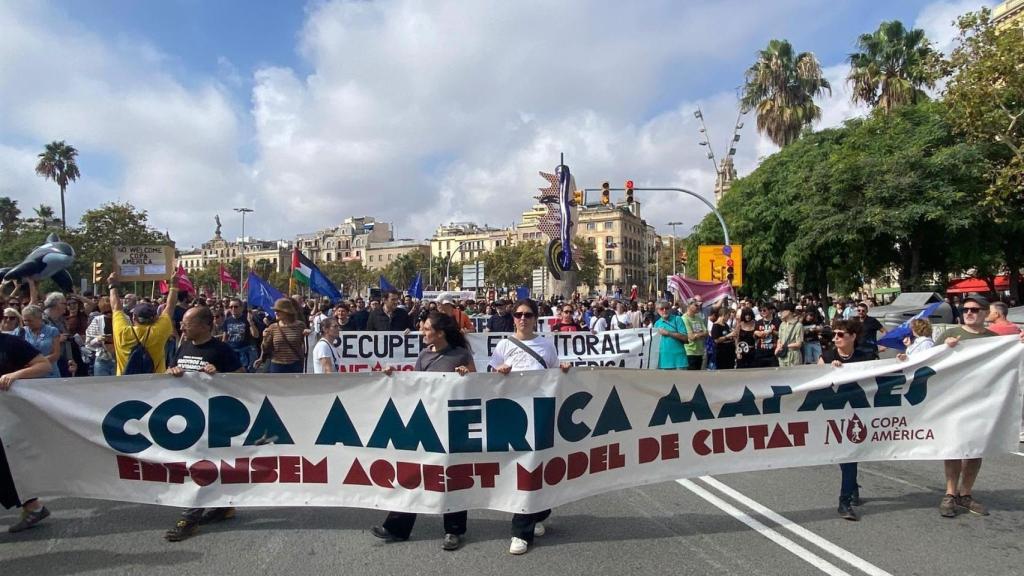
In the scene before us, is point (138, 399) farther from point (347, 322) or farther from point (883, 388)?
point (347, 322)

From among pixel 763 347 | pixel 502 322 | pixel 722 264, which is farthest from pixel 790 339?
pixel 722 264

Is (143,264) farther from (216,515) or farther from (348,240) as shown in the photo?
(348,240)

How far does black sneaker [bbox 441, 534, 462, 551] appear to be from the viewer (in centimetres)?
451

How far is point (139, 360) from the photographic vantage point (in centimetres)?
619

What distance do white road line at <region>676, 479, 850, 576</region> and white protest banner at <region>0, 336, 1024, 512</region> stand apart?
0.44m

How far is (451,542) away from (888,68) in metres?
34.3

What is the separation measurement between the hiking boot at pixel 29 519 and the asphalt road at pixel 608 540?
0.26ft

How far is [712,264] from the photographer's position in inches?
820

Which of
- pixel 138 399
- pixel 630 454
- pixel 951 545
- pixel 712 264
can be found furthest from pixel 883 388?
pixel 712 264

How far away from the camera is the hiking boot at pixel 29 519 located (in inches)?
192

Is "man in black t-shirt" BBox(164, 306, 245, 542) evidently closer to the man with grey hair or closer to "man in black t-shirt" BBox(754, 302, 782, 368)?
the man with grey hair

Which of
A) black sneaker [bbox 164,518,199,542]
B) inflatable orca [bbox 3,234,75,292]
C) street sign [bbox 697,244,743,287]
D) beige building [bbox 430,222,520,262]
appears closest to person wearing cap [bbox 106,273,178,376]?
black sneaker [bbox 164,518,199,542]

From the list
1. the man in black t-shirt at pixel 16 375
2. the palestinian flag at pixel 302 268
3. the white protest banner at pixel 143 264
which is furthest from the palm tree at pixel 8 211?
the man in black t-shirt at pixel 16 375

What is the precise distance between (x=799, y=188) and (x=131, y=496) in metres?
29.8
